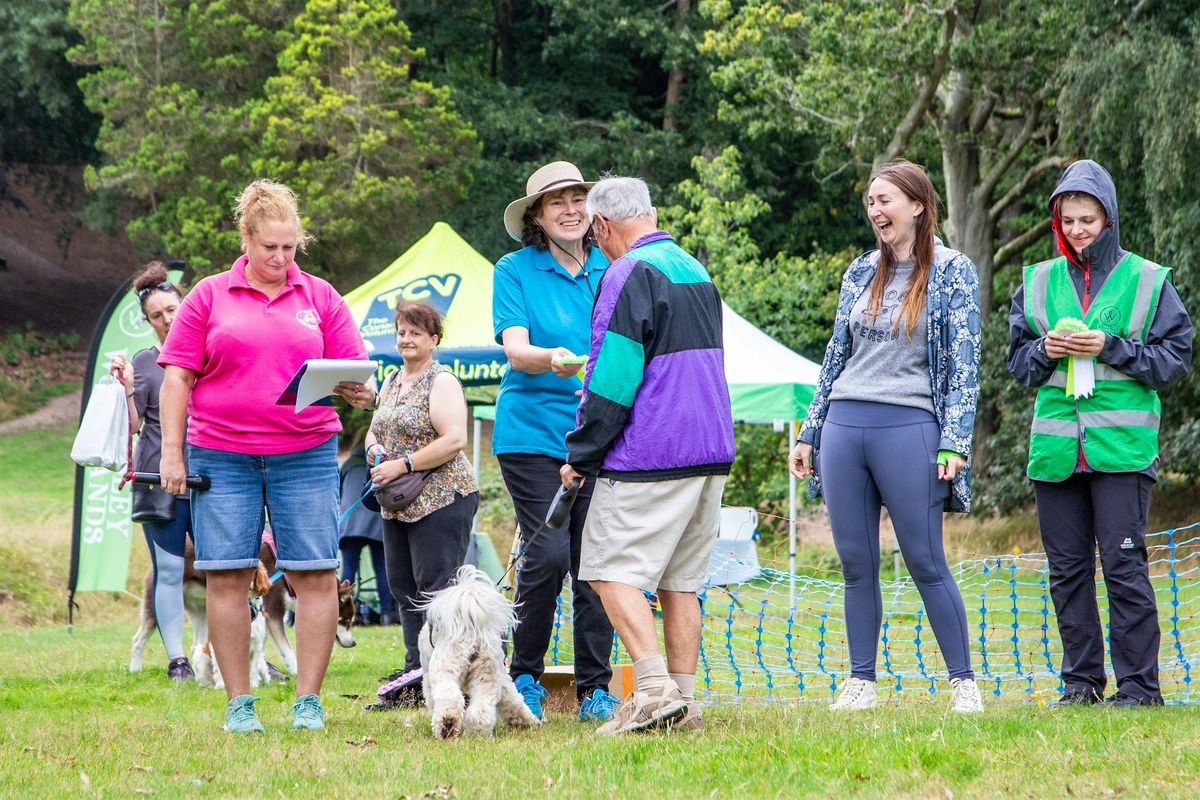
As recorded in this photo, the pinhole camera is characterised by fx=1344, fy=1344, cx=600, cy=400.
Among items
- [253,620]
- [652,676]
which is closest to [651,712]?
[652,676]

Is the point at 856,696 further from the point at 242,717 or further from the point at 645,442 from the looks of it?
the point at 242,717

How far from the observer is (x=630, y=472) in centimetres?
430

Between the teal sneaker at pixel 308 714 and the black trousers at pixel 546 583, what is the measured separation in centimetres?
74

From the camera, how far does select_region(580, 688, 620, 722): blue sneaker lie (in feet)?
16.1

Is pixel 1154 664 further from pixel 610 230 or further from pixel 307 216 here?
pixel 307 216

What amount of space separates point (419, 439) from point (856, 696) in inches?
78.5

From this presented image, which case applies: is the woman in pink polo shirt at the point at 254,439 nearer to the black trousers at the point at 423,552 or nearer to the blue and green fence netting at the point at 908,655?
the black trousers at the point at 423,552

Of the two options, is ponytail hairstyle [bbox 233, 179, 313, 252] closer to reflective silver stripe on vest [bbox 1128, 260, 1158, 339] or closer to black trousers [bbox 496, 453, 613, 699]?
black trousers [bbox 496, 453, 613, 699]

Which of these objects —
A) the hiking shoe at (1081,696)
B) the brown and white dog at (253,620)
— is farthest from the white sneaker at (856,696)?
the brown and white dog at (253,620)

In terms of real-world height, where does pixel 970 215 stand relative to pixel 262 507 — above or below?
above

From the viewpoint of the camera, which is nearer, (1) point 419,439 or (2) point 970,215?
(1) point 419,439

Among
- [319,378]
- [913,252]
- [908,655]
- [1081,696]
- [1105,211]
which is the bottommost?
[908,655]

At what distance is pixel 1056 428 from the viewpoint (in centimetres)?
485

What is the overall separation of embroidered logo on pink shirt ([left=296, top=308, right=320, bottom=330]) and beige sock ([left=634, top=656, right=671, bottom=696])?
1.66 meters
